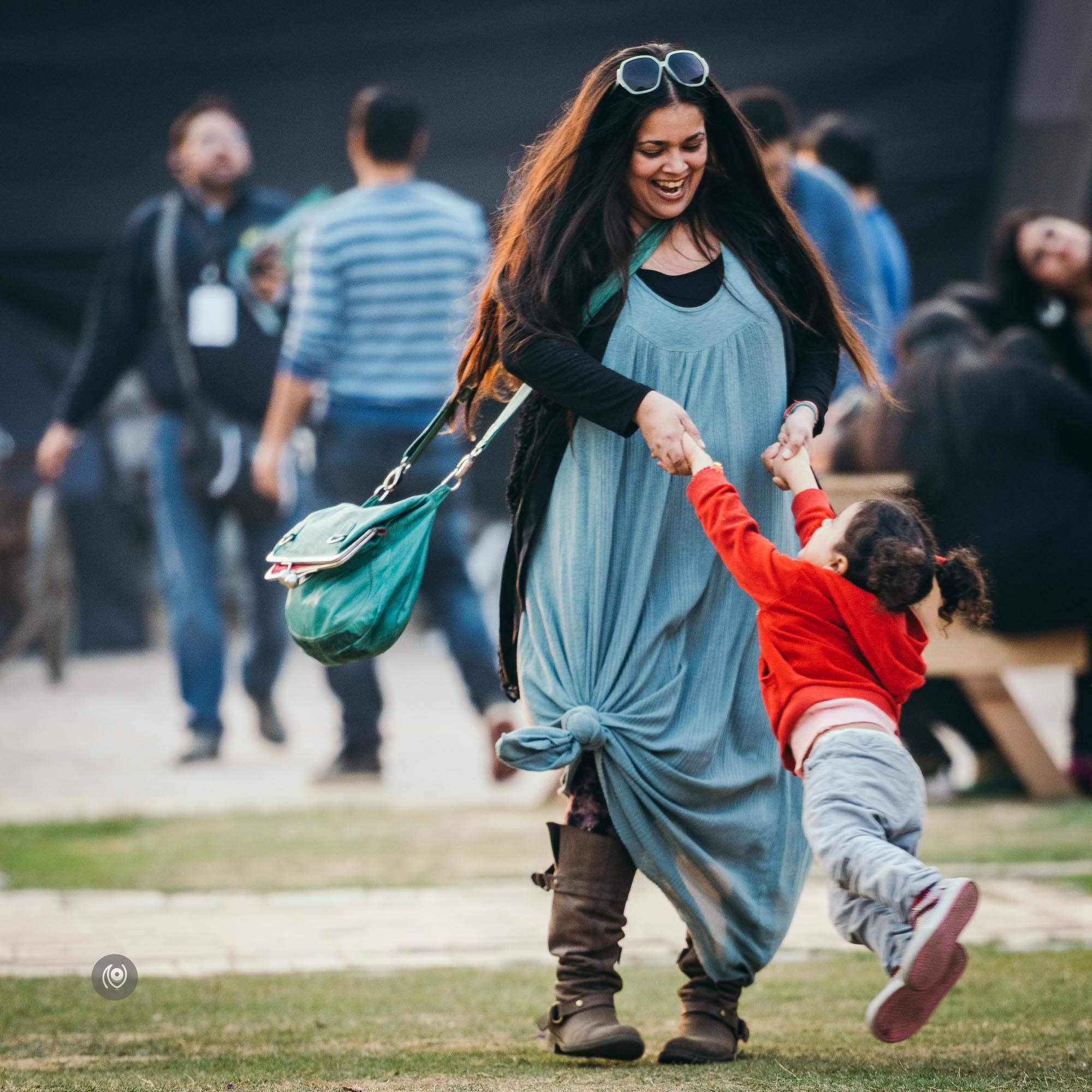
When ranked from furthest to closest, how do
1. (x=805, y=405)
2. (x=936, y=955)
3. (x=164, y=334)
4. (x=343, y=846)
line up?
(x=164, y=334) → (x=343, y=846) → (x=805, y=405) → (x=936, y=955)

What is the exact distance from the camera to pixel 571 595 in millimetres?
3160

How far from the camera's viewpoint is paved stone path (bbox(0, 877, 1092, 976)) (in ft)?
13.4

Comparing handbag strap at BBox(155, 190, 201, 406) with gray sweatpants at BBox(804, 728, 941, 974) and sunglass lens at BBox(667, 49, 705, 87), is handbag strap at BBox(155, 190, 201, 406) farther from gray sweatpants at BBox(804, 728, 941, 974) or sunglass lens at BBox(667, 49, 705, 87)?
gray sweatpants at BBox(804, 728, 941, 974)

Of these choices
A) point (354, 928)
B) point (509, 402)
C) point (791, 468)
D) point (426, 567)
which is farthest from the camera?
point (426, 567)

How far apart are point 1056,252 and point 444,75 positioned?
408 cm

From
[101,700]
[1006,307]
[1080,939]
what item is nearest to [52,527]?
[101,700]

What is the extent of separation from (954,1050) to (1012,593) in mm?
2832

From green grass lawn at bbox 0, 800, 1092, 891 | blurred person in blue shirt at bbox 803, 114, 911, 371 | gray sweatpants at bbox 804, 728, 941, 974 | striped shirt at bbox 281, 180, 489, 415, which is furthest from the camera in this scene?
blurred person in blue shirt at bbox 803, 114, 911, 371

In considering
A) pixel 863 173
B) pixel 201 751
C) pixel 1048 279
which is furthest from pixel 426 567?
pixel 863 173

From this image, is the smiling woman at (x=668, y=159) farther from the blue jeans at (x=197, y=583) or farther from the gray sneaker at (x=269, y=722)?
the gray sneaker at (x=269, y=722)

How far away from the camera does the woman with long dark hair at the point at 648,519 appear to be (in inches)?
121

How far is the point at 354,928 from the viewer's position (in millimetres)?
4402

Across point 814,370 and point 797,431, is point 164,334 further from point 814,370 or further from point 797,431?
point 797,431

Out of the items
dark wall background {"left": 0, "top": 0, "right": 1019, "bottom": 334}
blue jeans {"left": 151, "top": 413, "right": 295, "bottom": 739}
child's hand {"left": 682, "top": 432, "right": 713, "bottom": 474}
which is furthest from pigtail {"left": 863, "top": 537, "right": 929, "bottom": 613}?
dark wall background {"left": 0, "top": 0, "right": 1019, "bottom": 334}
